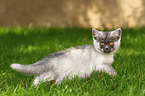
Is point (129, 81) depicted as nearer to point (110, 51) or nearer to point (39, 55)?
point (110, 51)

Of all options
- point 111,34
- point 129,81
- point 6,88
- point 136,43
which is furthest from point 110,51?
point 136,43

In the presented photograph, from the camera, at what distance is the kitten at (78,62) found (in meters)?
3.02

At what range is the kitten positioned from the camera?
302cm

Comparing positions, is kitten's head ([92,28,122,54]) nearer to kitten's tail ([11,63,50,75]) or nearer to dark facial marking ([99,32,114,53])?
dark facial marking ([99,32,114,53])

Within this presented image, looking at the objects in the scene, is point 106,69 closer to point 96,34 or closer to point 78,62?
point 78,62

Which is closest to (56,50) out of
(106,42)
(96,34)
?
(96,34)

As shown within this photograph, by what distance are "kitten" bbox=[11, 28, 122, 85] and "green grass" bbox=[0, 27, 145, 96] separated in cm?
10

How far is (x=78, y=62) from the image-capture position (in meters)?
3.18

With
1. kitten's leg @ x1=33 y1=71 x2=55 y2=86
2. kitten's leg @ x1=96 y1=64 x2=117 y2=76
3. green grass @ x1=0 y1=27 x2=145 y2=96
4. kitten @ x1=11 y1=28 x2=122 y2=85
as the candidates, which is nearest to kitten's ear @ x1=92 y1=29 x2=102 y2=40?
kitten @ x1=11 y1=28 x2=122 y2=85

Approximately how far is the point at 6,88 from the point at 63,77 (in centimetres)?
78

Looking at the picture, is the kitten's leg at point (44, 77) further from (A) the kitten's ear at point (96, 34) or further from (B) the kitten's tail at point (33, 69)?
(A) the kitten's ear at point (96, 34)

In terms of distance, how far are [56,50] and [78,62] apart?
5.48ft

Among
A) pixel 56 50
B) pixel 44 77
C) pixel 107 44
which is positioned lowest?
pixel 56 50

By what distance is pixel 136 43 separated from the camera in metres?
5.34
